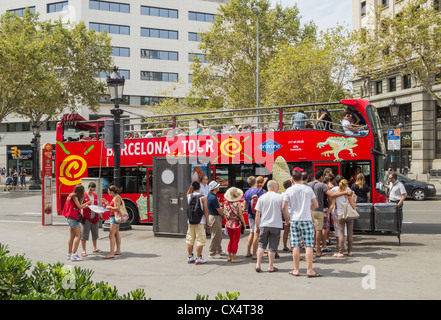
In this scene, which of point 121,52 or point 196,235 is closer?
point 196,235

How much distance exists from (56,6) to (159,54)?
44.5ft

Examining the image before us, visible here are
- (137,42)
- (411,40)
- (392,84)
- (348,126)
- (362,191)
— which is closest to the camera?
(362,191)

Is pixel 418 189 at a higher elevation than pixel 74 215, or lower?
lower

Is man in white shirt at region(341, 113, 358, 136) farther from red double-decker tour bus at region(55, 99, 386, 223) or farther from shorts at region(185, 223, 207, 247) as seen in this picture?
shorts at region(185, 223, 207, 247)

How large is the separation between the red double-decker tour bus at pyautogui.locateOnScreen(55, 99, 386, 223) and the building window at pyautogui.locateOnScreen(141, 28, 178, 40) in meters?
41.0

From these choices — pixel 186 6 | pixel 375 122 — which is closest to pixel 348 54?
pixel 375 122

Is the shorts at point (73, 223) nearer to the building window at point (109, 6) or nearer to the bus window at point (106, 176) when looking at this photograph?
the bus window at point (106, 176)

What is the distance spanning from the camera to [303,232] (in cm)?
757

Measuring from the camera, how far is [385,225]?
406 inches

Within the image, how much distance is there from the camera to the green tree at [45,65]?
97.8ft

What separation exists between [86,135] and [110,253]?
793 cm

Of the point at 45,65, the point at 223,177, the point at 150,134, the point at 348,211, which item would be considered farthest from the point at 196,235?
the point at 45,65

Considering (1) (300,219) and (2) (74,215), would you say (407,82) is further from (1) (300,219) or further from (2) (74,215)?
(2) (74,215)

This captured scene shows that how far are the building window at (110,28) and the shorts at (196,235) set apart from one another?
157ft
